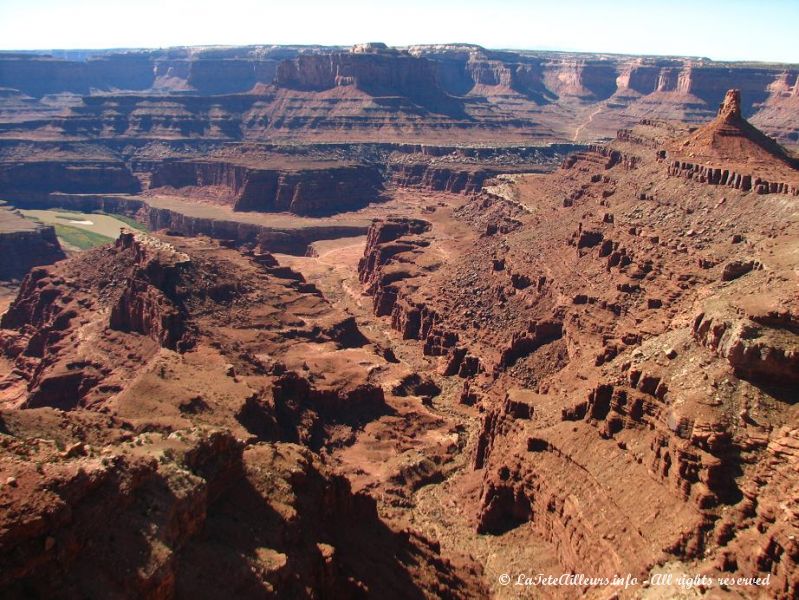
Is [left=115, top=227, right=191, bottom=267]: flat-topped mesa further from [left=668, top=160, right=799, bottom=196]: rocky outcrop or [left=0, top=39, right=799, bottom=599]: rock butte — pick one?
[left=668, top=160, right=799, bottom=196]: rocky outcrop

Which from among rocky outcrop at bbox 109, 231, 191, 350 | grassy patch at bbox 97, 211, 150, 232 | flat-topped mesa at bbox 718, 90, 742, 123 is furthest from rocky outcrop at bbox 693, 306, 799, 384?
grassy patch at bbox 97, 211, 150, 232

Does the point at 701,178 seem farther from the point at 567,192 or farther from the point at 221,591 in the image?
the point at 221,591

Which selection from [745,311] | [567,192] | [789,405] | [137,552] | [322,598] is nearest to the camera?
[137,552]

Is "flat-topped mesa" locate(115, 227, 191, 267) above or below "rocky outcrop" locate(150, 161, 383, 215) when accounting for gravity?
above

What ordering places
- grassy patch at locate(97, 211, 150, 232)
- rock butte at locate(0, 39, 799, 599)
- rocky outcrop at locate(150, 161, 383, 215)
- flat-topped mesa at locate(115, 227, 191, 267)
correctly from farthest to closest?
1. rocky outcrop at locate(150, 161, 383, 215)
2. grassy patch at locate(97, 211, 150, 232)
3. flat-topped mesa at locate(115, 227, 191, 267)
4. rock butte at locate(0, 39, 799, 599)

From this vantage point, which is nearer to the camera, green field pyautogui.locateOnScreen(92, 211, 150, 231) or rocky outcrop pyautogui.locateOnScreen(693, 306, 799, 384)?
rocky outcrop pyautogui.locateOnScreen(693, 306, 799, 384)

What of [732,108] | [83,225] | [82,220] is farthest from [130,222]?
[732,108]

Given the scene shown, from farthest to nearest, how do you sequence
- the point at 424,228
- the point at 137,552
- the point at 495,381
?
the point at 424,228
the point at 495,381
the point at 137,552

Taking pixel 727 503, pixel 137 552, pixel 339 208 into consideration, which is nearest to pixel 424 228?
pixel 339 208

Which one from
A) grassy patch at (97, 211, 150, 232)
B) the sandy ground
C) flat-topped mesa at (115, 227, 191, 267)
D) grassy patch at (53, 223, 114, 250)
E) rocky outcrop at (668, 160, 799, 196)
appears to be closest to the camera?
rocky outcrop at (668, 160, 799, 196)
